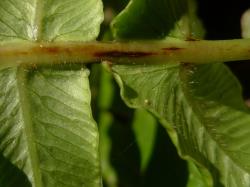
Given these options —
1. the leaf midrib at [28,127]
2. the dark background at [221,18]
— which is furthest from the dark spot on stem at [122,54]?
the dark background at [221,18]

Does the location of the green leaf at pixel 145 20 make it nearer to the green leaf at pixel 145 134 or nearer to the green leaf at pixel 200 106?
the green leaf at pixel 200 106

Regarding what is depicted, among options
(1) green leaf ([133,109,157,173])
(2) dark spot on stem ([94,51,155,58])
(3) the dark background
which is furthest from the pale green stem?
(3) the dark background

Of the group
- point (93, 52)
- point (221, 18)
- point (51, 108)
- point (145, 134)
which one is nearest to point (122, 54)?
point (93, 52)

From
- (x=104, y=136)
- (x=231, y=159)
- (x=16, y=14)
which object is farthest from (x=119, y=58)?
(x=104, y=136)

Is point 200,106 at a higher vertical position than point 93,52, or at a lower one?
lower

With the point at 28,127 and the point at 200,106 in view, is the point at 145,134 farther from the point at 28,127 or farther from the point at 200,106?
the point at 28,127

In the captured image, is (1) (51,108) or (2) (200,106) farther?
(2) (200,106)

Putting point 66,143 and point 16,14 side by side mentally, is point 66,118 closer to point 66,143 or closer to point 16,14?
point 66,143
